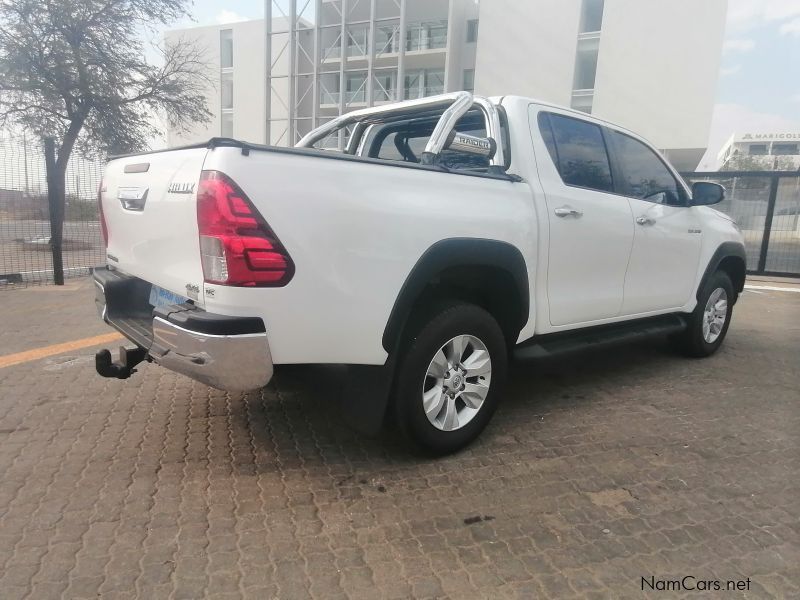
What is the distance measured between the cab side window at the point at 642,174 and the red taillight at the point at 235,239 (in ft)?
8.90

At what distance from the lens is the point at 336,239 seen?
237 centimetres

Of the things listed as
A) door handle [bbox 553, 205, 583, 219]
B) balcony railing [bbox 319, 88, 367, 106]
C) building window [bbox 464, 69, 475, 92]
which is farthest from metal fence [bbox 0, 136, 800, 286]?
balcony railing [bbox 319, 88, 367, 106]

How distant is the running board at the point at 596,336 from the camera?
3.40 m

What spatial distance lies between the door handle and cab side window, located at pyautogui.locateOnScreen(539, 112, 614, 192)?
20 cm

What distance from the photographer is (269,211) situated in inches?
87.1

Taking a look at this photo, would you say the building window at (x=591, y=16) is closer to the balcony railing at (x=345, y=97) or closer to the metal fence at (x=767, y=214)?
the balcony railing at (x=345, y=97)

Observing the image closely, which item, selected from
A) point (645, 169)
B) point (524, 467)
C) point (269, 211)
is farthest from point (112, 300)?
point (645, 169)

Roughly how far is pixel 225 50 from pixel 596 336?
43.7m

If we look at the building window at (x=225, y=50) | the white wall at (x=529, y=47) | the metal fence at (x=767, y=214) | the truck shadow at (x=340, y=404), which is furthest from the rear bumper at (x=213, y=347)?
the building window at (x=225, y=50)

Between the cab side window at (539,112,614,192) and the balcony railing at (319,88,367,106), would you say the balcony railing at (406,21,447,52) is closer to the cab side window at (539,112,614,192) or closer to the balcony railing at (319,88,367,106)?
the balcony railing at (319,88,367,106)

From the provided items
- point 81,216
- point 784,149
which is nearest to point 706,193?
point 81,216

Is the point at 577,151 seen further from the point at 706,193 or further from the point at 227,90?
the point at 227,90

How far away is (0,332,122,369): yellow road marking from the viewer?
4.64 metres

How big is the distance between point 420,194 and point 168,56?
1374cm
